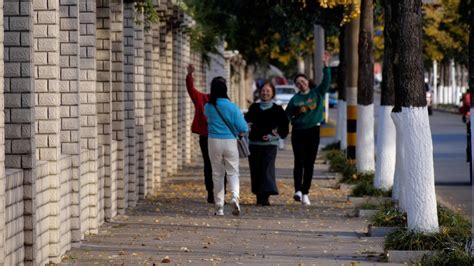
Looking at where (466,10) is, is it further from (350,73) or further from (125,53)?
(125,53)

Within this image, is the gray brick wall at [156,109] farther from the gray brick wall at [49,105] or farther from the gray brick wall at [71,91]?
the gray brick wall at [49,105]

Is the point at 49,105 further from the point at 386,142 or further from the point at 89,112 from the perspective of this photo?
the point at 386,142

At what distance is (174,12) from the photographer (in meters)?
25.1

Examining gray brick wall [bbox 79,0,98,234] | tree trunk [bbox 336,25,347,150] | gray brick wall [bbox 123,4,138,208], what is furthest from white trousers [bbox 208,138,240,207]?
tree trunk [bbox 336,25,347,150]

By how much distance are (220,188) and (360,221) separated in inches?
70.4

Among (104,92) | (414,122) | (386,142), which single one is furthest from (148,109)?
(414,122)

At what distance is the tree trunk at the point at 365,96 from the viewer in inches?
934

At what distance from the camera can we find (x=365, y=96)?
78.3ft

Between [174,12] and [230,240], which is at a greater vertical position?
[174,12]

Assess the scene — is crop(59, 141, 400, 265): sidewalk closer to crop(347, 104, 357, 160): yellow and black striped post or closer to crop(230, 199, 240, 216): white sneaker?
crop(230, 199, 240, 216): white sneaker

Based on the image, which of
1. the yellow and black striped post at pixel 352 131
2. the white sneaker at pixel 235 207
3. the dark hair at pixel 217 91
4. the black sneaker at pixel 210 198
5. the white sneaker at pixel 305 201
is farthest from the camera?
the yellow and black striped post at pixel 352 131

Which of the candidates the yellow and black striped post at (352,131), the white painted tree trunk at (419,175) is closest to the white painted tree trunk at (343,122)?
the yellow and black striped post at (352,131)

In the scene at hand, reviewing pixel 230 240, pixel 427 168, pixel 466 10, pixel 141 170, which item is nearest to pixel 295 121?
pixel 141 170

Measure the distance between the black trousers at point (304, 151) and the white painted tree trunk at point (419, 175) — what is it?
626cm
